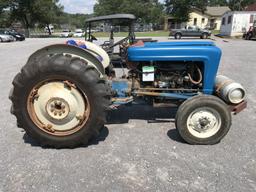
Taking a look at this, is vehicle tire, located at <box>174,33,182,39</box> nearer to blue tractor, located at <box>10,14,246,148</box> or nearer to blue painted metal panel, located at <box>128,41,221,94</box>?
blue tractor, located at <box>10,14,246,148</box>

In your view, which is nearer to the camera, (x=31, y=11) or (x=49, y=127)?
(x=49, y=127)

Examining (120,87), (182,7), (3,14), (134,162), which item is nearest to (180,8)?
(182,7)

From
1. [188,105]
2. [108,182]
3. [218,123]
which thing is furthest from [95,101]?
[218,123]

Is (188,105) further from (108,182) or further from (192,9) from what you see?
(192,9)

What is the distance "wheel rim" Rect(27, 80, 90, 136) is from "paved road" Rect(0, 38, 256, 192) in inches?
12.8

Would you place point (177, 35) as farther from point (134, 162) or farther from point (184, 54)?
point (134, 162)

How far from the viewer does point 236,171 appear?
2809mm

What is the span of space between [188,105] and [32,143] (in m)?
2.22

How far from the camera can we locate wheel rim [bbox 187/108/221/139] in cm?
326

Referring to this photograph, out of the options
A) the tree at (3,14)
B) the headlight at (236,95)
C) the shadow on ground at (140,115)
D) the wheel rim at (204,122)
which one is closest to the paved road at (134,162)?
the shadow on ground at (140,115)

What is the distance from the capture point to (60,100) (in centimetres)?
317

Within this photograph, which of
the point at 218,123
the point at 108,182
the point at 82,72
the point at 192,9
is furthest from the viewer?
the point at 192,9

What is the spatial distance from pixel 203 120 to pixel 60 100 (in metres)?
1.89

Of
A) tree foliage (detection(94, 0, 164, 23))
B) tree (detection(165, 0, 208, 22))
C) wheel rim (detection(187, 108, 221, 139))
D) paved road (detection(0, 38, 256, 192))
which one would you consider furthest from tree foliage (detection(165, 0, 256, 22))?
wheel rim (detection(187, 108, 221, 139))
